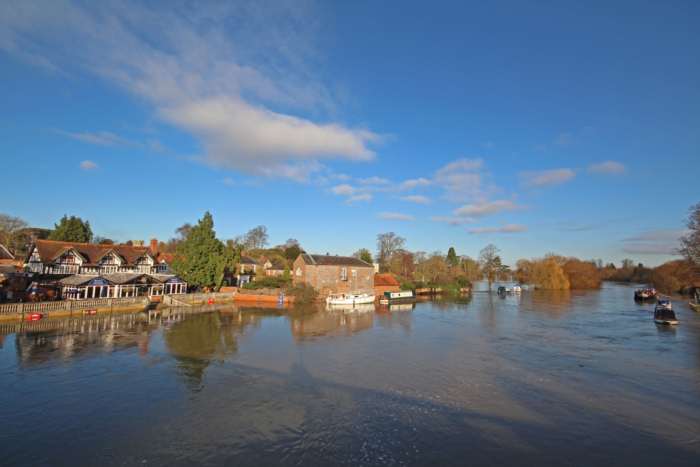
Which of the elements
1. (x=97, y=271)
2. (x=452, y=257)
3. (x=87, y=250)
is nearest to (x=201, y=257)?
(x=97, y=271)

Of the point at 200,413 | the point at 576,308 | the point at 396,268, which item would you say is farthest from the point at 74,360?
the point at 396,268

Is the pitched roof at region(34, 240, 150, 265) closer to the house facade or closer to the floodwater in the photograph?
the house facade

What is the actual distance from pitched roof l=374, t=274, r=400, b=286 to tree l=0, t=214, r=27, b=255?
51855mm

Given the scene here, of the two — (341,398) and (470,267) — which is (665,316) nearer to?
(341,398)

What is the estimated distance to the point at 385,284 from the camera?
61.1 meters

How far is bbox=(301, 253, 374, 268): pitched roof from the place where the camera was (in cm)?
5278

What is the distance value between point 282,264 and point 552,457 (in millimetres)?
67703

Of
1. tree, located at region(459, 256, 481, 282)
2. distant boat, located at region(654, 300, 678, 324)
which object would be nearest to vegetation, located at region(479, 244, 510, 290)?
tree, located at region(459, 256, 481, 282)

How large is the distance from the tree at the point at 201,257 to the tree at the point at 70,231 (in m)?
18.7

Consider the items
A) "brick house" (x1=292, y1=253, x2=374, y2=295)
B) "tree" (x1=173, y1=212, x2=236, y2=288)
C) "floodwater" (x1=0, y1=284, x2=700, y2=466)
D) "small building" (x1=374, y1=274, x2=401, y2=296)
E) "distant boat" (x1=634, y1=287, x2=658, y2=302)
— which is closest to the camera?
"floodwater" (x1=0, y1=284, x2=700, y2=466)

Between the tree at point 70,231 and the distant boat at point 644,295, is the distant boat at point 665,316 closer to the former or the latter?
the distant boat at point 644,295

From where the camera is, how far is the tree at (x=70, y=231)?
51.8 meters

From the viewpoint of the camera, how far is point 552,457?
10.3 metres

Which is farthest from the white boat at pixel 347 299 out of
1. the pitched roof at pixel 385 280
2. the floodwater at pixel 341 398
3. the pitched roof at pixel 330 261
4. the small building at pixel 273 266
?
the floodwater at pixel 341 398
